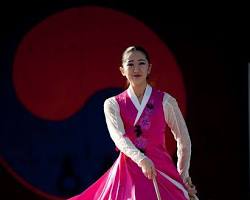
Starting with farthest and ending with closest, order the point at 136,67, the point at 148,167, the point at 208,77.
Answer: the point at 208,77, the point at 136,67, the point at 148,167

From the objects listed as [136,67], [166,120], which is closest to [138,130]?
[166,120]

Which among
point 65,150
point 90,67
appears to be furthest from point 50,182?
point 90,67

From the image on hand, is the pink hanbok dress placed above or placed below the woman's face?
below

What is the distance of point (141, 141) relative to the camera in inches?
115

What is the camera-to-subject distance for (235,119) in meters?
4.80

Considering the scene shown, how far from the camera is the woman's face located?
296 centimetres

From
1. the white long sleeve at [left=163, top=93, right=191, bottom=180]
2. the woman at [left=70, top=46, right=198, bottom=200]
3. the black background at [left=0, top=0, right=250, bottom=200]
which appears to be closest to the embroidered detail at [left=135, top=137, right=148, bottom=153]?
the woman at [left=70, top=46, right=198, bottom=200]

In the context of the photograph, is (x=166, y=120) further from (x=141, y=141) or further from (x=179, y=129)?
(x=141, y=141)

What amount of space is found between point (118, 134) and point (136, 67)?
32 centimetres

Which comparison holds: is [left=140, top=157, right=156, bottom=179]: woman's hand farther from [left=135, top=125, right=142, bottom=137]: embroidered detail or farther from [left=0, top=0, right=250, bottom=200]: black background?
[left=0, top=0, right=250, bottom=200]: black background

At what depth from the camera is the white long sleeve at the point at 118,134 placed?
276 centimetres

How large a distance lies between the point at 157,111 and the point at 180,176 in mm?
318

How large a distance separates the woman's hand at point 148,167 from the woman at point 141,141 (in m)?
0.07

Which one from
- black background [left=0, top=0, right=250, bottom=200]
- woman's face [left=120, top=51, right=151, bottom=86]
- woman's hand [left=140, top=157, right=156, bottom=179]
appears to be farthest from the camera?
black background [left=0, top=0, right=250, bottom=200]
